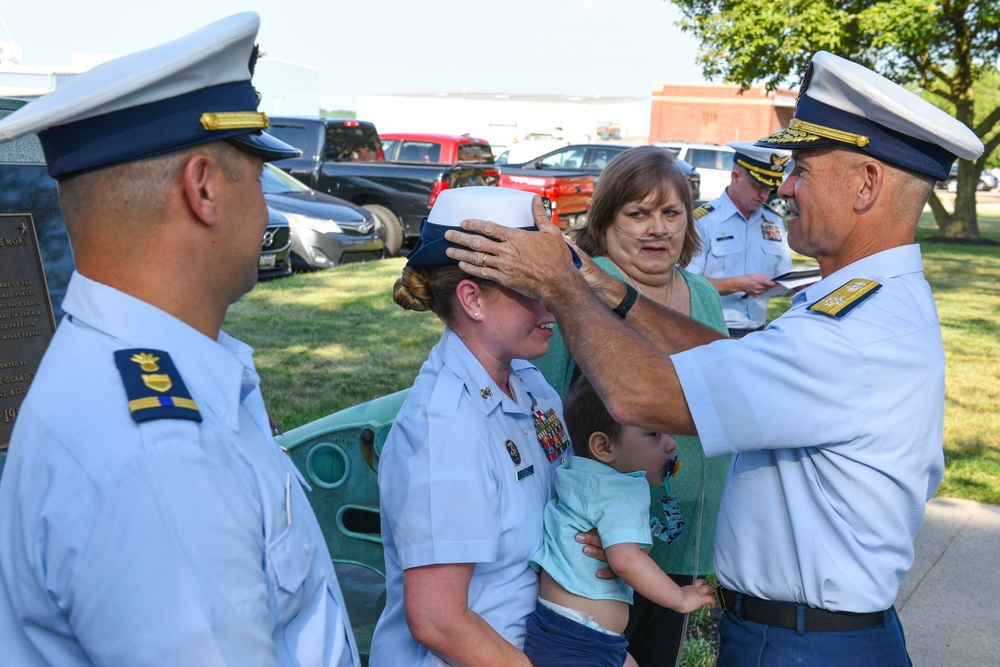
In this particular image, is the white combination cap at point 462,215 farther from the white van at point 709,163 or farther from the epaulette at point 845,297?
the white van at point 709,163

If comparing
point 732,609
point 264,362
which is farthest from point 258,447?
point 264,362

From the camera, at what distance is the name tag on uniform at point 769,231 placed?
271 inches

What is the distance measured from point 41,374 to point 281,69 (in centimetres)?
6566

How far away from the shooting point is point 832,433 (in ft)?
6.98

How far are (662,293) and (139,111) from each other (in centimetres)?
257

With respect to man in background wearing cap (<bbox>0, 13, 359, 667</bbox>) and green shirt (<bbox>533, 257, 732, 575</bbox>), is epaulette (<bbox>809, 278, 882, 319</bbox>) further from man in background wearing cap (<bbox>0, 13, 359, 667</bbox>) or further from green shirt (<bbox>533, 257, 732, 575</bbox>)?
man in background wearing cap (<bbox>0, 13, 359, 667</bbox>)

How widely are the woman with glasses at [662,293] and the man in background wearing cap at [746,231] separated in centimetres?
263

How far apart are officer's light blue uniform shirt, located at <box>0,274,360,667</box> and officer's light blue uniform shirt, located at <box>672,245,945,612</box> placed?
1.16 metres

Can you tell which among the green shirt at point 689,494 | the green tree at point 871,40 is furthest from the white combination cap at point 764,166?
the green tree at point 871,40

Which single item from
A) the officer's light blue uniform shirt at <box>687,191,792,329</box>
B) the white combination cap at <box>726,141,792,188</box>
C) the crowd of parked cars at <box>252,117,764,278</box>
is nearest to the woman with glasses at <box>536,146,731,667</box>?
the officer's light blue uniform shirt at <box>687,191,792,329</box>

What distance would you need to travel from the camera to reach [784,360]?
2150 mm

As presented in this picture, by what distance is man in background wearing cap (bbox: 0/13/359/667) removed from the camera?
1175 mm

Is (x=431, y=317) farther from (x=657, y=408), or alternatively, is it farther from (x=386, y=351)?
(x=657, y=408)

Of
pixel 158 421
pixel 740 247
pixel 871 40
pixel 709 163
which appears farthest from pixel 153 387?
pixel 709 163
